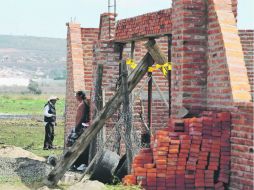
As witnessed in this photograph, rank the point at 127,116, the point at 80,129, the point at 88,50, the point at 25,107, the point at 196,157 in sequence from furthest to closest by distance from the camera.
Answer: the point at 25,107 → the point at 88,50 → the point at 80,129 → the point at 127,116 → the point at 196,157

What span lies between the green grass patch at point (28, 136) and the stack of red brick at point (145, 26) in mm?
6633

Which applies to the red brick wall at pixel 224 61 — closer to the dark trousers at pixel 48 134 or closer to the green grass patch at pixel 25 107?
the dark trousers at pixel 48 134

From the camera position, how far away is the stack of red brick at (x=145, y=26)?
14.0m

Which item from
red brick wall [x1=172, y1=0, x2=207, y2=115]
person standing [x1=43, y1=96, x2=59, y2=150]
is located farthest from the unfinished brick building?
person standing [x1=43, y1=96, x2=59, y2=150]

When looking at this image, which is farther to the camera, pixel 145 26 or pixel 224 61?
pixel 145 26

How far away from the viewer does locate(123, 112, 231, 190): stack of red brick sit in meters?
10.7

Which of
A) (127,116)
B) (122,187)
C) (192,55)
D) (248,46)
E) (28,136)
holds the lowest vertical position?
(28,136)

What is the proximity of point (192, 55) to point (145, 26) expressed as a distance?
350 centimetres

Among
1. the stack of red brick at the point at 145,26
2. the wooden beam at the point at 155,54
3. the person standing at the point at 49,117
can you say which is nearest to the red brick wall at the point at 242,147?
the wooden beam at the point at 155,54

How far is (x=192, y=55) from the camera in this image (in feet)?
37.0

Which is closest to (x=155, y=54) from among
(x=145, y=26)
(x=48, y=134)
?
(x=145, y=26)

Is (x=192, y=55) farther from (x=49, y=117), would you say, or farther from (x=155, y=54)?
(x=49, y=117)

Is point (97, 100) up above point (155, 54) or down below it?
below

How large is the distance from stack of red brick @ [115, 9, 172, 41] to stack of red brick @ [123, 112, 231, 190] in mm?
3402
